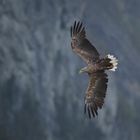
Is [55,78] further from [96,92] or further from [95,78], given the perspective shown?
[95,78]

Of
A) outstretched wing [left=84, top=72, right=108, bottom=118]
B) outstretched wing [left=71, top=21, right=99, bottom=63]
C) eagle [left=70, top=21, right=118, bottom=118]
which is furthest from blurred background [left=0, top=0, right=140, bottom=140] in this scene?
outstretched wing [left=84, top=72, right=108, bottom=118]

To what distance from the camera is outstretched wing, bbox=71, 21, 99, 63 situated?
132 ft

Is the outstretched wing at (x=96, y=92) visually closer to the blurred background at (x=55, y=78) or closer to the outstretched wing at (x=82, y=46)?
the outstretched wing at (x=82, y=46)

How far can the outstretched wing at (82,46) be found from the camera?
40156 mm

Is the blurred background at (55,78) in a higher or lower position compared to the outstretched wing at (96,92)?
higher

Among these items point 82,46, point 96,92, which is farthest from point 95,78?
point 82,46

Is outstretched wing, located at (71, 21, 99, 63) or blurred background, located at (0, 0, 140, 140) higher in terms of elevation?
blurred background, located at (0, 0, 140, 140)

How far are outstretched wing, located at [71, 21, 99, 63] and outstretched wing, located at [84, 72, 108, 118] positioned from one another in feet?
3.84

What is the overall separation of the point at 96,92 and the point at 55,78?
39.3 metres

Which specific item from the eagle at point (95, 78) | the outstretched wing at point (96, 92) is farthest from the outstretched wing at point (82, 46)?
the outstretched wing at point (96, 92)

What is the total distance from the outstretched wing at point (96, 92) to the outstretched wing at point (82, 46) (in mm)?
1170

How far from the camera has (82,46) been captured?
41062mm

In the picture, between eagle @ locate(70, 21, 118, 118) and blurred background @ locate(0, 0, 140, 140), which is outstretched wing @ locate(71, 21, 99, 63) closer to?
eagle @ locate(70, 21, 118, 118)

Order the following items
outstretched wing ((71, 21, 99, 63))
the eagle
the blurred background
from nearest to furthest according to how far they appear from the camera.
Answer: the eagle, outstretched wing ((71, 21, 99, 63)), the blurred background
